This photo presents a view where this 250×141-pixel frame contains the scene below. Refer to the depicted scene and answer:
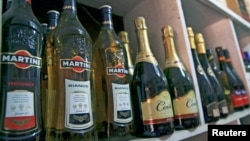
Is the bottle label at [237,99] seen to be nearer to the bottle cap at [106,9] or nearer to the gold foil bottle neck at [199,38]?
the gold foil bottle neck at [199,38]

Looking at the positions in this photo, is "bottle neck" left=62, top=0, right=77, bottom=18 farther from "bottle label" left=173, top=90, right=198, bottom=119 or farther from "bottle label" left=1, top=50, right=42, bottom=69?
"bottle label" left=173, top=90, right=198, bottom=119

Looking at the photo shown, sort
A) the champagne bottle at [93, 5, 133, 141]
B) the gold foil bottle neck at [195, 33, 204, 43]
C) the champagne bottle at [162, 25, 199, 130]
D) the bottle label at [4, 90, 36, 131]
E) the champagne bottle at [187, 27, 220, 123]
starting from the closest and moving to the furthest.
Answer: the bottle label at [4, 90, 36, 131] → the champagne bottle at [93, 5, 133, 141] → the champagne bottle at [162, 25, 199, 130] → the champagne bottle at [187, 27, 220, 123] → the gold foil bottle neck at [195, 33, 204, 43]

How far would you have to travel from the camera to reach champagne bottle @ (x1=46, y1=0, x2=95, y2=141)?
33 cm

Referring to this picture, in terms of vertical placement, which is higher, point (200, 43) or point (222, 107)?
point (200, 43)

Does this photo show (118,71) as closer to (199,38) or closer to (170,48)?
(170,48)

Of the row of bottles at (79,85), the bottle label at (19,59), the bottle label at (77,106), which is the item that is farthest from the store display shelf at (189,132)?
the bottle label at (19,59)

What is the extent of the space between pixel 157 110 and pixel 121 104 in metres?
0.10

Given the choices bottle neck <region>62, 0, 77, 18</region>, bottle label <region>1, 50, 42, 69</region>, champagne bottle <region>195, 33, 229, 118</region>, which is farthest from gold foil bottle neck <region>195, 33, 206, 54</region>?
bottle label <region>1, 50, 42, 69</region>

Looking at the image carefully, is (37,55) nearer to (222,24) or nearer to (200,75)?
(200,75)

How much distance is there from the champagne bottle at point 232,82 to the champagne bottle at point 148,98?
1.64ft

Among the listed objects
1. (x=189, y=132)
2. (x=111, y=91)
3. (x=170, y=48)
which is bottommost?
(x=189, y=132)

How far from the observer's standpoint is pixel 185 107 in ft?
1.84

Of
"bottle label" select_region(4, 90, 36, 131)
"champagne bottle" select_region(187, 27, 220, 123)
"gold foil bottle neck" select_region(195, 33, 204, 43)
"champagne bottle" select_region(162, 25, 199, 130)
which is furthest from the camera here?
"gold foil bottle neck" select_region(195, 33, 204, 43)

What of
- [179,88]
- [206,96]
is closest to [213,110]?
[206,96]
